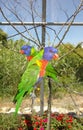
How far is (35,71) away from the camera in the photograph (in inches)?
117

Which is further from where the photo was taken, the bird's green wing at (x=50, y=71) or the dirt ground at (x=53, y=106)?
the dirt ground at (x=53, y=106)

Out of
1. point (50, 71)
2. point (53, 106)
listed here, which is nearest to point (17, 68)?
point (53, 106)

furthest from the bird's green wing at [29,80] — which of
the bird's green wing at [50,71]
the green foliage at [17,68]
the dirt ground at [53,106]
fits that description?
the green foliage at [17,68]

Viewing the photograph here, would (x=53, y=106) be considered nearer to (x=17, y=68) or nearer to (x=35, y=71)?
(x=17, y=68)

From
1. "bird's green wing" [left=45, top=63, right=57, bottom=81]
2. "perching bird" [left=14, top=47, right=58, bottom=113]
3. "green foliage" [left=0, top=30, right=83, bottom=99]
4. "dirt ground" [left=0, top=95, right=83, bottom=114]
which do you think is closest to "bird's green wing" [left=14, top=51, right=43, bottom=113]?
"perching bird" [left=14, top=47, right=58, bottom=113]

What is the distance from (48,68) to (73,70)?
474 centimetres

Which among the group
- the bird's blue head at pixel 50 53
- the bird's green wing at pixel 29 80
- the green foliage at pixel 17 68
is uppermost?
the green foliage at pixel 17 68

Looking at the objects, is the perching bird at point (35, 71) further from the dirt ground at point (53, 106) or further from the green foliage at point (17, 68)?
the green foliage at point (17, 68)

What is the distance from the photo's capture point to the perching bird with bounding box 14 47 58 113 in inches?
116

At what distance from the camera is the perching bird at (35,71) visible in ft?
9.70

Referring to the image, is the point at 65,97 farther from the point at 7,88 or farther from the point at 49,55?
the point at 49,55

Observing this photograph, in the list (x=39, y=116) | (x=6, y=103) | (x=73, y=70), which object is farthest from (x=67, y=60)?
(x=39, y=116)

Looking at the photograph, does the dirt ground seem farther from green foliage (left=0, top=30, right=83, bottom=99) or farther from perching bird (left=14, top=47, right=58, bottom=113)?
perching bird (left=14, top=47, right=58, bottom=113)

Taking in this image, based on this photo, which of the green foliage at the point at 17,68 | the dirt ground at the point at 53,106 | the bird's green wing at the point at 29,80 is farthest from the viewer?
the green foliage at the point at 17,68
